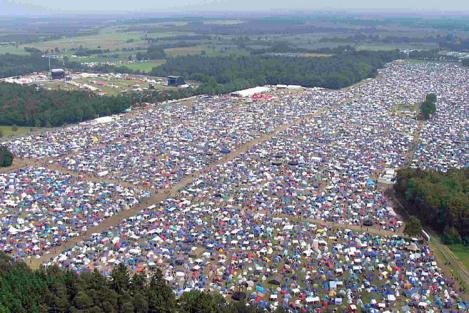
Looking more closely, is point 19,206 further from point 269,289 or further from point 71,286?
point 269,289

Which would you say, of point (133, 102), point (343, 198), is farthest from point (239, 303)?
point (133, 102)

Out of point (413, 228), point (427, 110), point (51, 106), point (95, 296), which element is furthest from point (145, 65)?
point (95, 296)

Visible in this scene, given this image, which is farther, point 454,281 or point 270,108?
point 270,108

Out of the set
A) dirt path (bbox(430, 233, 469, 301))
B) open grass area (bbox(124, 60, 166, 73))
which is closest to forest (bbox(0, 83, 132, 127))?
open grass area (bbox(124, 60, 166, 73))

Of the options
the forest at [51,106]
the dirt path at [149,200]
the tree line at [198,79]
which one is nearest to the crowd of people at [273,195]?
the dirt path at [149,200]

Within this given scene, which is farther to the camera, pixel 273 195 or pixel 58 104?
pixel 58 104

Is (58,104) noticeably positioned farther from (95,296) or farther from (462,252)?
(462,252)
